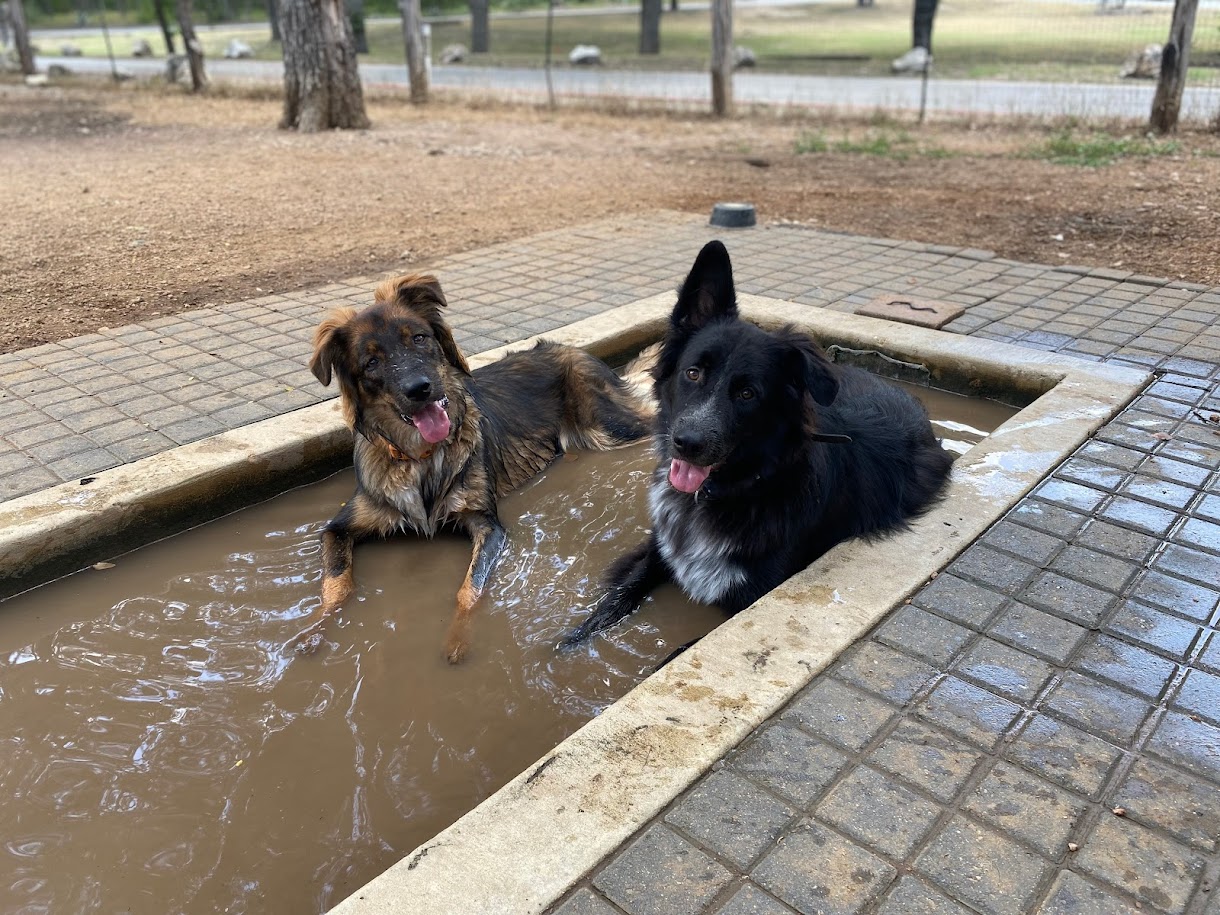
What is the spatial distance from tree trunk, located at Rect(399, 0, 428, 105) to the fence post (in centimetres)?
1386

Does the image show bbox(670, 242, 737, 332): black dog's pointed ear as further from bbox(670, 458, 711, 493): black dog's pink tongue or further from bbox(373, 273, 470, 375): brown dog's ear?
bbox(373, 273, 470, 375): brown dog's ear

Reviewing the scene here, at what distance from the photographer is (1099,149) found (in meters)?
12.2

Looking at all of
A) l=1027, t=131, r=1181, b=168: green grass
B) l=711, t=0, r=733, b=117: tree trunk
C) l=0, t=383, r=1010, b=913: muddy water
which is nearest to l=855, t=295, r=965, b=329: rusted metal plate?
l=0, t=383, r=1010, b=913: muddy water

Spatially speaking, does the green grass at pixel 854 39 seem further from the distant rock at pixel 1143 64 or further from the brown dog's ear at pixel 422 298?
the brown dog's ear at pixel 422 298

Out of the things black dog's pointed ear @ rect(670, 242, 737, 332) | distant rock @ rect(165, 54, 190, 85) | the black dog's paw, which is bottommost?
the black dog's paw

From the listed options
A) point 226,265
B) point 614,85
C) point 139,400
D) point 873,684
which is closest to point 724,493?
point 873,684

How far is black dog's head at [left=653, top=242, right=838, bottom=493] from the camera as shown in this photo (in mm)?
3238

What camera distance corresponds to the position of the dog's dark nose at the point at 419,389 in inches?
157

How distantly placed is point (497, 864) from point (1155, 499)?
331cm

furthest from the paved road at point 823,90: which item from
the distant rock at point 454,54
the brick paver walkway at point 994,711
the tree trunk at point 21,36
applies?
the brick paver walkway at point 994,711

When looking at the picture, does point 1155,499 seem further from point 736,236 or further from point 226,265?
point 226,265

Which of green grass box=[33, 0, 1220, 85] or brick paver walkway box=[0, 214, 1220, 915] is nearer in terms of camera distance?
brick paver walkway box=[0, 214, 1220, 915]

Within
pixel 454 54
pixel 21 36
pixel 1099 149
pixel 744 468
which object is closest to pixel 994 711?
pixel 744 468

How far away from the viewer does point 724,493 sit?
3.52m
